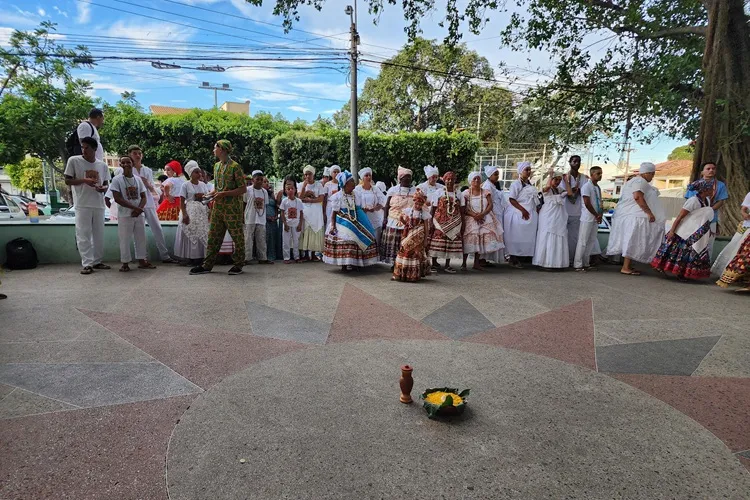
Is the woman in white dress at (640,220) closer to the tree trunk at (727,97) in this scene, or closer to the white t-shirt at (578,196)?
the white t-shirt at (578,196)

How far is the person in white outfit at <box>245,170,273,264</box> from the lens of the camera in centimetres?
813

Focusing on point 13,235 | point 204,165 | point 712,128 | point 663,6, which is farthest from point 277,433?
point 204,165

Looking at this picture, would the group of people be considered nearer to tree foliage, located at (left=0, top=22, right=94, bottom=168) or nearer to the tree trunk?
the tree trunk

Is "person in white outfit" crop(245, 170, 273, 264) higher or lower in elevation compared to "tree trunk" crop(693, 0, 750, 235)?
lower

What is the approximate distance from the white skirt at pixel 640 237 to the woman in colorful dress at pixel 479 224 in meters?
2.04

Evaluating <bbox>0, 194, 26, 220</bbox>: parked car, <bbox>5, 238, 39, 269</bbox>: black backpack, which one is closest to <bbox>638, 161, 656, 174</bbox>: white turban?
<bbox>5, 238, 39, 269</bbox>: black backpack

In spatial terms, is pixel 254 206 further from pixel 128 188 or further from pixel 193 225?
pixel 128 188

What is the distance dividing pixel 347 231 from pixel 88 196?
154 inches

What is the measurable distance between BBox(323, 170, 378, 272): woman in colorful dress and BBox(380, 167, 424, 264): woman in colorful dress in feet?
1.37

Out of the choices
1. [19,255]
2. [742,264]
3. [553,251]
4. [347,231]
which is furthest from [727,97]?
[19,255]

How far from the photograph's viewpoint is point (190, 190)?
764 cm

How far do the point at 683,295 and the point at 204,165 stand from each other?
21731 millimetres

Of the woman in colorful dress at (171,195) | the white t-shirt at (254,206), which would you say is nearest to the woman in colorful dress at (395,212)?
the white t-shirt at (254,206)

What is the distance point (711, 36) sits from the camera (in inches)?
313
